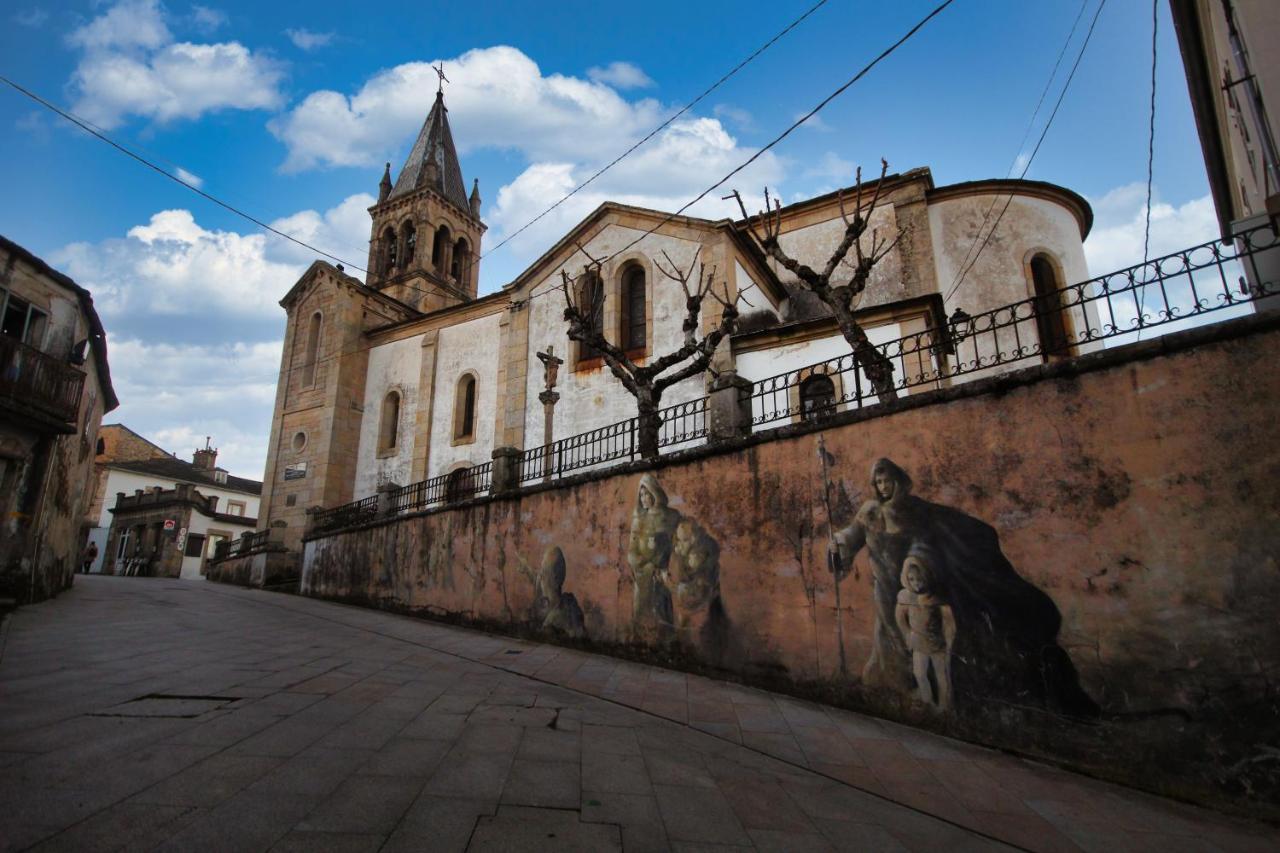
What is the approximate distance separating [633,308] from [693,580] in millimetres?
10816

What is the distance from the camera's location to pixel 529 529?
35.4ft

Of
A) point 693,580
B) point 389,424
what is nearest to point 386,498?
point 389,424

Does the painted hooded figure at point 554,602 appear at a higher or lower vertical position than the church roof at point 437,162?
lower

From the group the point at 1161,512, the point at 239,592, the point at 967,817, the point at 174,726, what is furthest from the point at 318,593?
the point at 1161,512

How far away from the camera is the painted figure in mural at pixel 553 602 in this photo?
9641 mm

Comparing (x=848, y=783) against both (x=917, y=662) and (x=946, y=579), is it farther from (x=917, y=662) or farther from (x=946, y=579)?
(x=946, y=579)

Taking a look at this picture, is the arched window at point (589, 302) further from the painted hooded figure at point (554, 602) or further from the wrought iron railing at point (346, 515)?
the painted hooded figure at point (554, 602)

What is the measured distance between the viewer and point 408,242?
33.0 m

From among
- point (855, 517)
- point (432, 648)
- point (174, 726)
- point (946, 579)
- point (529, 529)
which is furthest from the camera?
point (529, 529)

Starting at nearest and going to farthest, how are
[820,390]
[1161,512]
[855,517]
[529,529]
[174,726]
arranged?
[174,726], [1161,512], [855,517], [529,529], [820,390]

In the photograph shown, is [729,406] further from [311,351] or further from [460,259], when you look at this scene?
[460,259]

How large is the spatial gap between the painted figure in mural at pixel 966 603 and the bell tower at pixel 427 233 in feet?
92.9

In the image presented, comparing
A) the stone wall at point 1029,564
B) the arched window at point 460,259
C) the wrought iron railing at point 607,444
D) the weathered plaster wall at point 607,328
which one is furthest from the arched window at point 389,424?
the stone wall at point 1029,564

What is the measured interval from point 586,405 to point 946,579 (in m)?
12.1
